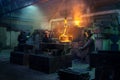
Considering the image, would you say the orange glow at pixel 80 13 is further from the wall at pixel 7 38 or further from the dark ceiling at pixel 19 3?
the wall at pixel 7 38

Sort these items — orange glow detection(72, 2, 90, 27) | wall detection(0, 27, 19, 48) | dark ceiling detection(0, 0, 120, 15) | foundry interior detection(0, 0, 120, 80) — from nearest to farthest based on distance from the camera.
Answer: foundry interior detection(0, 0, 120, 80), dark ceiling detection(0, 0, 120, 15), orange glow detection(72, 2, 90, 27), wall detection(0, 27, 19, 48)

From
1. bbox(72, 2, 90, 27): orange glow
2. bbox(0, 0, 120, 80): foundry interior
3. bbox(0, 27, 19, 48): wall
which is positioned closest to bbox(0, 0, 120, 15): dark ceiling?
bbox(0, 0, 120, 80): foundry interior

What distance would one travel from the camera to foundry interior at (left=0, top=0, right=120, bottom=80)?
217 inches

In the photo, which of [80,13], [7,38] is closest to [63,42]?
[80,13]

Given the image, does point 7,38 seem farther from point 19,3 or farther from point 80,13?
point 80,13

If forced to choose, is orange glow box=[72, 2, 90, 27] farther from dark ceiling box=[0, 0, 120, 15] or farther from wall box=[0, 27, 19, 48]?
wall box=[0, 27, 19, 48]

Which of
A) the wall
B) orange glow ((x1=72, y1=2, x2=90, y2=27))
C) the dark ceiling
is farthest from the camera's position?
the wall

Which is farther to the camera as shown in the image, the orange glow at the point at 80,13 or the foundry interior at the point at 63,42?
the orange glow at the point at 80,13

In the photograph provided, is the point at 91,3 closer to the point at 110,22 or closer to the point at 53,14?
the point at 110,22

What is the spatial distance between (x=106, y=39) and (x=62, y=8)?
643 cm

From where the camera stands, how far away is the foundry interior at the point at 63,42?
5516 millimetres

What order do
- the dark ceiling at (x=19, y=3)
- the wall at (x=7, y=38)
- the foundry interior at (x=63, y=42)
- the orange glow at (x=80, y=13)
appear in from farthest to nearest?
the wall at (x=7, y=38) → the orange glow at (x=80, y=13) → the dark ceiling at (x=19, y=3) → the foundry interior at (x=63, y=42)

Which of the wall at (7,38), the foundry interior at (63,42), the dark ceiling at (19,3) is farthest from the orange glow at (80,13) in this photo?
the wall at (7,38)

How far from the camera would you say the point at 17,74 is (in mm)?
7145
